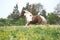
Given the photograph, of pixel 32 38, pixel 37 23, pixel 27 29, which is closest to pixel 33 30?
pixel 27 29

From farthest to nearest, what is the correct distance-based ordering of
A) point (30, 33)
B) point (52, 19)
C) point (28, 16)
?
1. point (52, 19)
2. point (28, 16)
3. point (30, 33)

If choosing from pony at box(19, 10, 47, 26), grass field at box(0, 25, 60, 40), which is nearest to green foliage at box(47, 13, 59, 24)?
pony at box(19, 10, 47, 26)

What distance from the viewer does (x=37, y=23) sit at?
3.39m

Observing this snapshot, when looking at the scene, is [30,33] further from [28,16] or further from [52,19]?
[52,19]

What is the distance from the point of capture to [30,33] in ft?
8.83

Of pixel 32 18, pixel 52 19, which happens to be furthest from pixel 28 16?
pixel 52 19

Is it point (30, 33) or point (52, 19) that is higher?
point (52, 19)

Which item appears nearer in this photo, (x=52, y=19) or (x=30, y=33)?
(x=30, y=33)

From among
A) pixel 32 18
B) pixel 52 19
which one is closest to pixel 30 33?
pixel 32 18

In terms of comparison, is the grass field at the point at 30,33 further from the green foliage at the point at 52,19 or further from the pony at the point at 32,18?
the green foliage at the point at 52,19

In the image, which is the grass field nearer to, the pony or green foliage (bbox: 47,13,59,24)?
the pony

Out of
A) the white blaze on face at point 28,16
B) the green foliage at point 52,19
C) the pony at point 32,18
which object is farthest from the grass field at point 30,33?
the green foliage at point 52,19

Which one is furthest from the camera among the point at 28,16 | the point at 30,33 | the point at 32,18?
the point at 28,16

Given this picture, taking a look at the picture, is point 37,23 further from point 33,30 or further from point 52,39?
point 52,39
